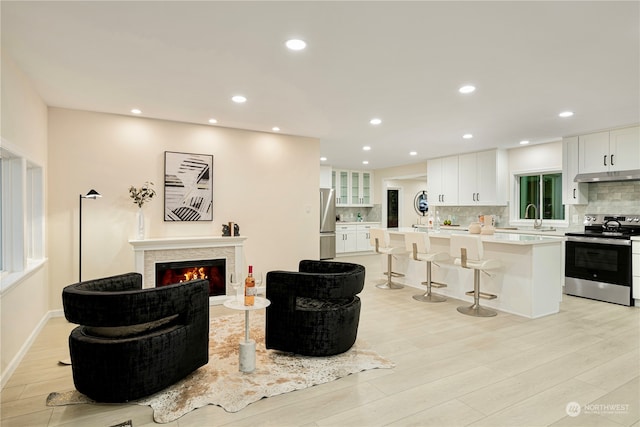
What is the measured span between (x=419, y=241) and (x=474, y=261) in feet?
2.97

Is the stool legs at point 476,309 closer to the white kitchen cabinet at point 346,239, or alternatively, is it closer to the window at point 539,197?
the window at point 539,197

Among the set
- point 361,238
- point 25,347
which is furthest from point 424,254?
point 361,238

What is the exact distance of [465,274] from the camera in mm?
→ 5129

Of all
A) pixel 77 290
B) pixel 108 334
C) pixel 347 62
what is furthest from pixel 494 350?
pixel 77 290

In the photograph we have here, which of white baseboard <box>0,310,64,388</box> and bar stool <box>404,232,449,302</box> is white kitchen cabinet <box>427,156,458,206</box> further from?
white baseboard <box>0,310,64,388</box>

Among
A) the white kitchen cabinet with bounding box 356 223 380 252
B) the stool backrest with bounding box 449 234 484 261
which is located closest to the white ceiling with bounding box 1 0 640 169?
the stool backrest with bounding box 449 234 484 261

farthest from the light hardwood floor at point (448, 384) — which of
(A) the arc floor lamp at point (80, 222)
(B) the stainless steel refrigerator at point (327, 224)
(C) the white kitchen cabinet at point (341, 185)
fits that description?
(C) the white kitchen cabinet at point (341, 185)

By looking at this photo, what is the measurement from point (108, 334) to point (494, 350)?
327 cm

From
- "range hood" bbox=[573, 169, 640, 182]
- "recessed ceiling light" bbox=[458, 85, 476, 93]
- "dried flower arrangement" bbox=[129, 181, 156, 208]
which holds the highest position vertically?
"recessed ceiling light" bbox=[458, 85, 476, 93]

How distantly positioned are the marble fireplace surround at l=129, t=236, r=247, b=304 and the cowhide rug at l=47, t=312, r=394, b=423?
1.66m

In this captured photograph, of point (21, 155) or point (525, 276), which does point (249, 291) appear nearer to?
point (21, 155)

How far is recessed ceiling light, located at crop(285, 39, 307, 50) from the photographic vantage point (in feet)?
8.82

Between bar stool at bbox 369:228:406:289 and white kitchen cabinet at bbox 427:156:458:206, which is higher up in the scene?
white kitchen cabinet at bbox 427:156:458:206

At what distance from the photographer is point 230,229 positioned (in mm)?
5277
